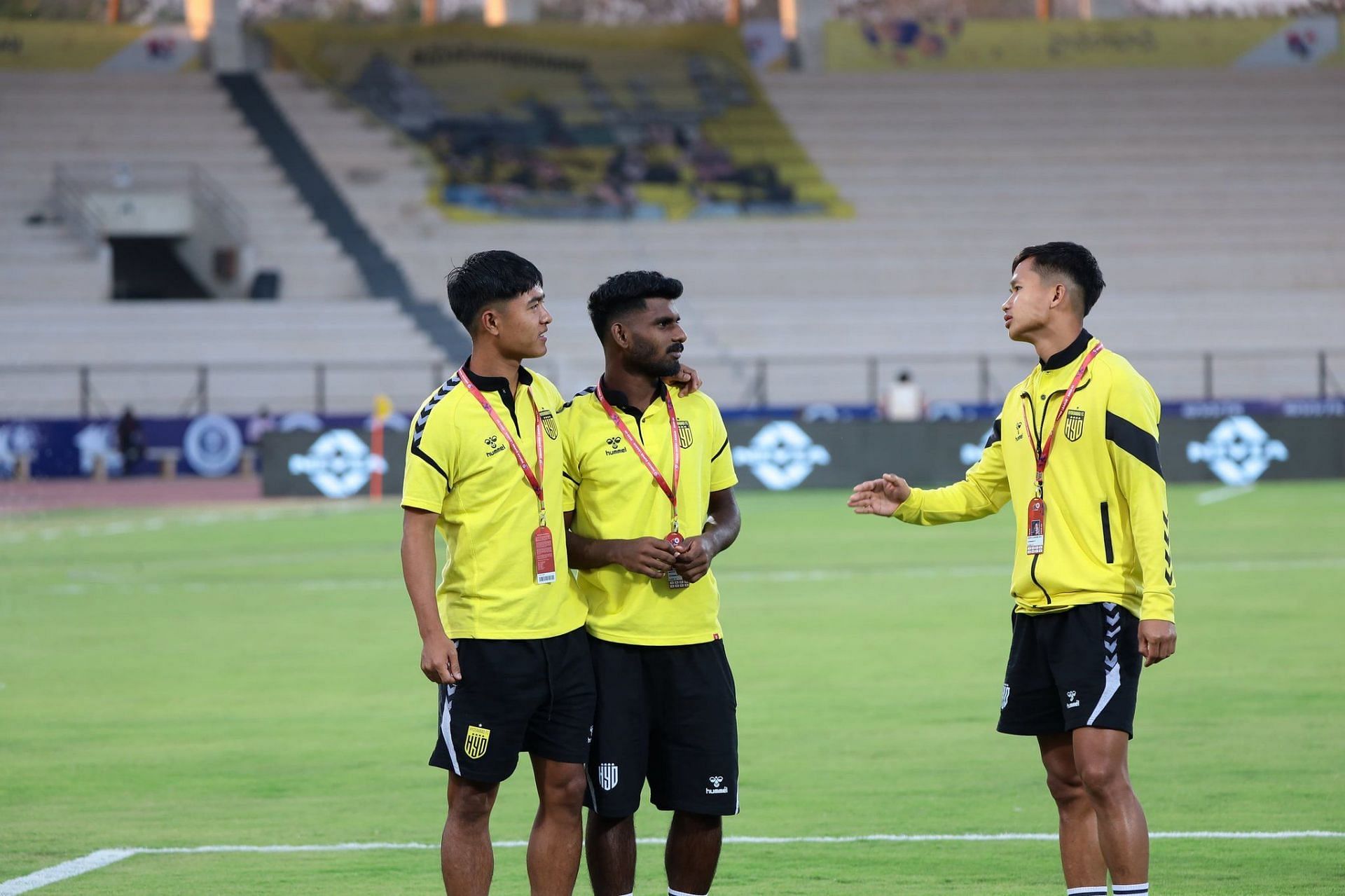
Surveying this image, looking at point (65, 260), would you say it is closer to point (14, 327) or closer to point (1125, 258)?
point (14, 327)

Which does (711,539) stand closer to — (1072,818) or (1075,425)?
(1075,425)

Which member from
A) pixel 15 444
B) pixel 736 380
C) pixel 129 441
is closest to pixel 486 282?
pixel 129 441

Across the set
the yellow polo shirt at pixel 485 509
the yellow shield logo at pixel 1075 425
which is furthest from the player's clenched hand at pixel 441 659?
the yellow shield logo at pixel 1075 425

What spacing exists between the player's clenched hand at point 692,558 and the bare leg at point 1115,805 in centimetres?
127

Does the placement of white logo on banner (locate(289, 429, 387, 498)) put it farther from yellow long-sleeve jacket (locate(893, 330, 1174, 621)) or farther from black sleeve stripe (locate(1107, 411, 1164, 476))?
black sleeve stripe (locate(1107, 411, 1164, 476))

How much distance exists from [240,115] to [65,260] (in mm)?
7271

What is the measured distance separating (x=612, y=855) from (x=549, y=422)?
1359 millimetres

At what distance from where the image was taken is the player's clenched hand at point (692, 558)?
556 centimetres

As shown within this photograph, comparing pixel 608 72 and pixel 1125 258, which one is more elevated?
pixel 608 72

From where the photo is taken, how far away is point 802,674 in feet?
38.0

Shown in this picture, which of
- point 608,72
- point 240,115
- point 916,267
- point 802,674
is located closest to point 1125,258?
point 916,267

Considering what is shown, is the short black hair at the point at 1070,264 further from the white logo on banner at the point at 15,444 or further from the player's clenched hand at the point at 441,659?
the white logo on banner at the point at 15,444

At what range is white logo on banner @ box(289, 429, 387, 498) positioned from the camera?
28.7 m

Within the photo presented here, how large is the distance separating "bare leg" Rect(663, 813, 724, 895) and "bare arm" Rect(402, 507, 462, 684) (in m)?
0.88
